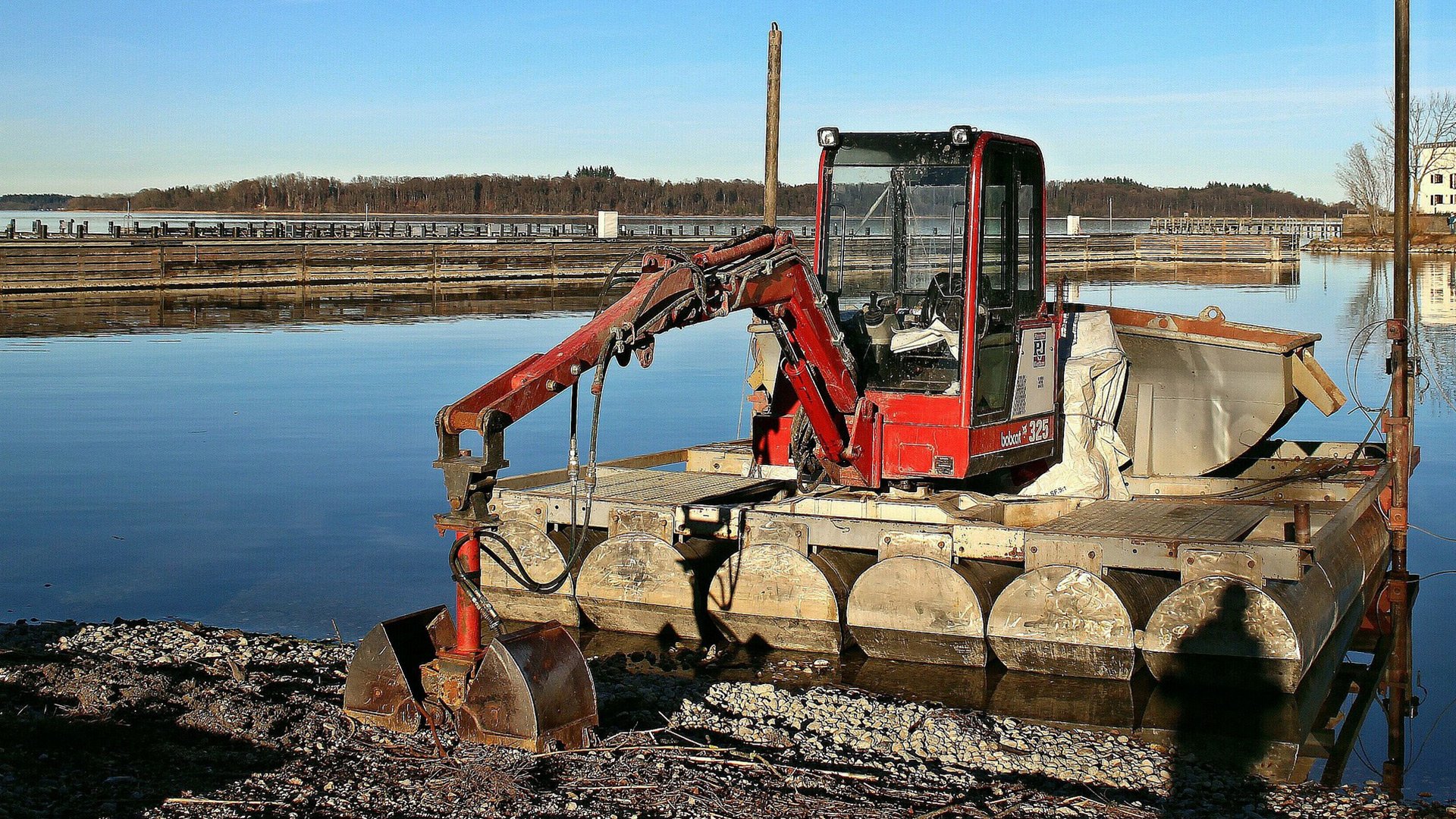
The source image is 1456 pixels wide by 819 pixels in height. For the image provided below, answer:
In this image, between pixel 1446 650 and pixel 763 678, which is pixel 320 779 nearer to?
pixel 763 678

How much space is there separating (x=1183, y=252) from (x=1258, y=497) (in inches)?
2678

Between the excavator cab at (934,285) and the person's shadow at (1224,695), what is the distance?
2125mm

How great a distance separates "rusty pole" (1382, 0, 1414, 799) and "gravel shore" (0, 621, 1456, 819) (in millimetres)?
1662

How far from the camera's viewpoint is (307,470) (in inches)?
658

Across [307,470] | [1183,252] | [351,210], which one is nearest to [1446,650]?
[307,470]

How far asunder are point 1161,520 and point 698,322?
390cm

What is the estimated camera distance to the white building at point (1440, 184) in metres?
115

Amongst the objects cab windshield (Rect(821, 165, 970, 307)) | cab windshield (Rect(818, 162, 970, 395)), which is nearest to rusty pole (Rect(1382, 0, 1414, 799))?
cab windshield (Rect(818, 162, 970, 395))

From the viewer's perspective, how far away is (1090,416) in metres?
12.3

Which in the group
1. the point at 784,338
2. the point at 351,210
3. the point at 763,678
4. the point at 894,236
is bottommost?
the point at 763,678

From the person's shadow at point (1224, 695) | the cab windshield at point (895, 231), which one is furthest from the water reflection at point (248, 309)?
the person's shadow at point (1224, 695)

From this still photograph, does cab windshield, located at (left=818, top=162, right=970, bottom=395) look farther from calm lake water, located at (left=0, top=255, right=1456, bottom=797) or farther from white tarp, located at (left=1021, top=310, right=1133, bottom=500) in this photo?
calm lake water, located at (left=0, top=255, right=1456, bottom=797)

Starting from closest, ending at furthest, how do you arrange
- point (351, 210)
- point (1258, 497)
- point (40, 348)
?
point (1258, 497) → point (40, 348) → point (351, 210)

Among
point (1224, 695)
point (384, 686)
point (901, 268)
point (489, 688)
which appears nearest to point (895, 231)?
point (901, 268)
